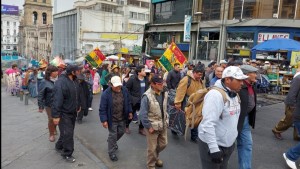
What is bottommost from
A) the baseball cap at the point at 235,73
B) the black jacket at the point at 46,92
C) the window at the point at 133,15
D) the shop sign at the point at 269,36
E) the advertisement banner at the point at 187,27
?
the black jacket at the point at 46,92

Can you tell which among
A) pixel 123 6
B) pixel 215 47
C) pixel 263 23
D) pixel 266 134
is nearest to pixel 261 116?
pixel 266 134

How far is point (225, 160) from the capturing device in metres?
3.74

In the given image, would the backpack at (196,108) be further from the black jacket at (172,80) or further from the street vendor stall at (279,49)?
the street vendor stall at (279,49)

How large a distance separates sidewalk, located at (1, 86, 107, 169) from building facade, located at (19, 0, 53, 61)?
64.8 metres

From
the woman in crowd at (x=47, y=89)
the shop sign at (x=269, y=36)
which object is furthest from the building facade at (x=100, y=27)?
the woman in crowd at (x=47, y=89)

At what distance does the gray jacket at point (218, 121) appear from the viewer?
3361 millimetres

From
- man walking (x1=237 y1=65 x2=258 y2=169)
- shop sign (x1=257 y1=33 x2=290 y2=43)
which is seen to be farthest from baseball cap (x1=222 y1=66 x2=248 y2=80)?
shop sign (x1=257 y1=33 x2=290 y2=43)

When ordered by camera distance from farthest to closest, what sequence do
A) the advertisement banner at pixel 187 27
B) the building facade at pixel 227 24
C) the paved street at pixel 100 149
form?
the advertisement banner at pixel 187 27, the building facade at pixel 227 24, the paved street at pixel 100 149

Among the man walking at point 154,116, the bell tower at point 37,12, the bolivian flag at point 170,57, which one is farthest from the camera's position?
the bell tower at point 37,12

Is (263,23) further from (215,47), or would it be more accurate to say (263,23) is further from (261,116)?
(261,116)

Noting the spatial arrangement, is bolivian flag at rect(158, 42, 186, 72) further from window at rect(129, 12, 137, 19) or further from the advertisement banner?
window at rect(129, 12, 137, 19)

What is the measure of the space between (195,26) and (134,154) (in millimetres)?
19762

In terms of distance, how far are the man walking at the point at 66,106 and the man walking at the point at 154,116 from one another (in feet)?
5.08

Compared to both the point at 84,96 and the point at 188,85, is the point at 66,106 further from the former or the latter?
the point at 188,85
